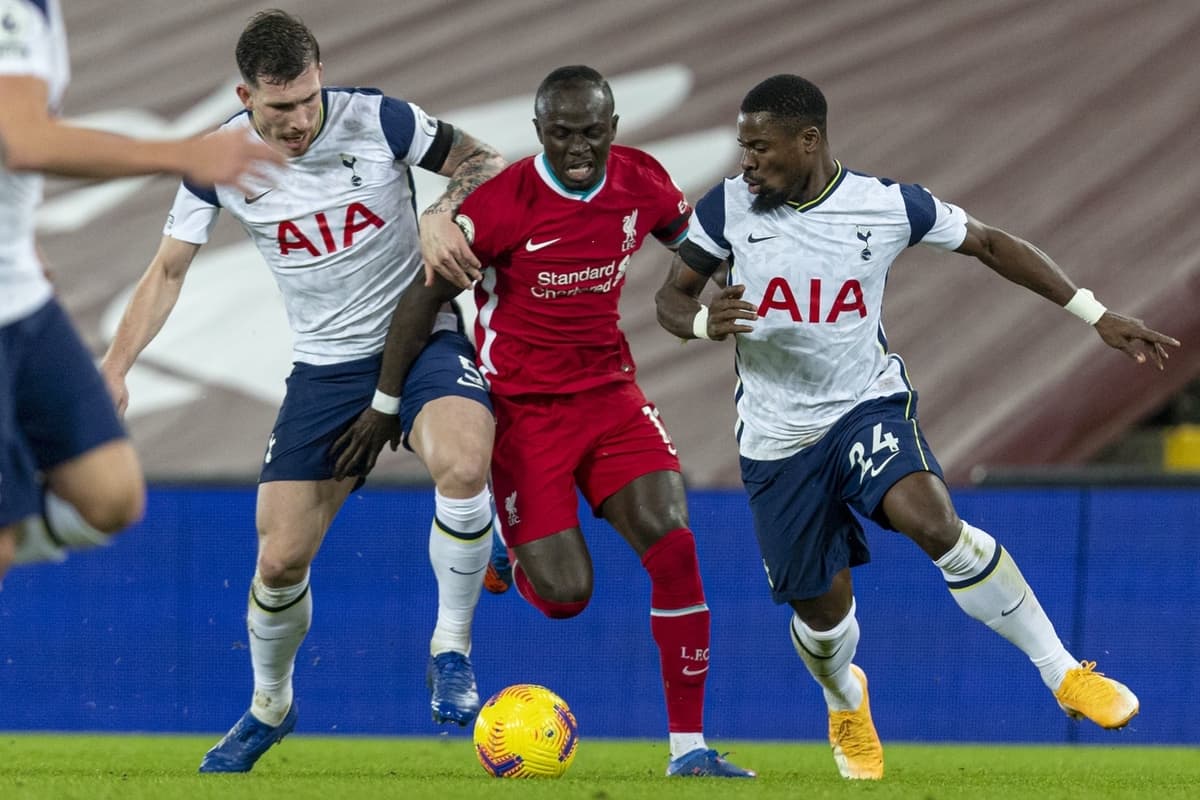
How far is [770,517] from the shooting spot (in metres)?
5.70

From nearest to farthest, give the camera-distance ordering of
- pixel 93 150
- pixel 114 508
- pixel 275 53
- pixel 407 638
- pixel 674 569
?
pixel 93 150 → pixel 114 508 → pixel 275 53 → pixel 674 569 → pixel 407 638

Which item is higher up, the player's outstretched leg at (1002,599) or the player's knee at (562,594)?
the player's outstretched leg at (1002,599)

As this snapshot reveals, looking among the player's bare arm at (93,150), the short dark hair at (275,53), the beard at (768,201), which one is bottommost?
the beard at (768,201)

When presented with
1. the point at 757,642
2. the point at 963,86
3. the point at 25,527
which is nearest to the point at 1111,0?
the point at 963,86

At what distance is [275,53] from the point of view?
5402mm

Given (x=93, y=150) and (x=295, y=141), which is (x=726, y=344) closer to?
(x=295, y=141)

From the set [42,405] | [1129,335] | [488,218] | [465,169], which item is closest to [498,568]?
[488,218]

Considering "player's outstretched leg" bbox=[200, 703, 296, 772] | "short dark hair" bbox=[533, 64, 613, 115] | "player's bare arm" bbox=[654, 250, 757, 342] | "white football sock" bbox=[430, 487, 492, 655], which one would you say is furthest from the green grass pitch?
"short dark hair" bbox=[533, 64, 613, 115]

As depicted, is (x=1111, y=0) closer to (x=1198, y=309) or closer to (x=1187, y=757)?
(x=1198, y=309)

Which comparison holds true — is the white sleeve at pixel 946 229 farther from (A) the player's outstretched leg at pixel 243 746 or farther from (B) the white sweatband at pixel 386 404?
(A) the player's outstretched leg at pixel 243 746

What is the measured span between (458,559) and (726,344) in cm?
464

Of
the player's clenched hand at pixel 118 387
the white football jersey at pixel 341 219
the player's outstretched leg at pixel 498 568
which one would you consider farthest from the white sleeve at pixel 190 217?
the player's outstretched leg at pixel 498 568

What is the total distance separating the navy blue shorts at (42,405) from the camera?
12.4ft

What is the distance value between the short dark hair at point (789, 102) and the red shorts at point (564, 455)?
1.13m
